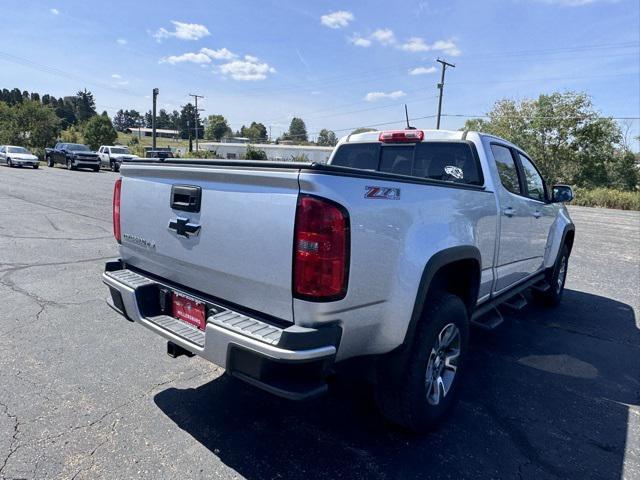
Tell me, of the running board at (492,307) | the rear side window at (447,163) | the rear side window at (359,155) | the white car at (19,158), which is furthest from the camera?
the white car at (19,158)

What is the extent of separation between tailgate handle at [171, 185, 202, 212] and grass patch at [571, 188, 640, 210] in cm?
3277

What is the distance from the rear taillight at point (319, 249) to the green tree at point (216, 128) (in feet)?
450

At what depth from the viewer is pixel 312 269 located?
79.4 inches

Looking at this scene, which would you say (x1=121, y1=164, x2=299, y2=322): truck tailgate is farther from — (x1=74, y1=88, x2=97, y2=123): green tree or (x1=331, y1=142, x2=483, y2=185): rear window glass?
(x1=74, y1=88, x2=97, y2=123): green tree

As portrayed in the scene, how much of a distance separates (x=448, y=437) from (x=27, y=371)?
3.16m

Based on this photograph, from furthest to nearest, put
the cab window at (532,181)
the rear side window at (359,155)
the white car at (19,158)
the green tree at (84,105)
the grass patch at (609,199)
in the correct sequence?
the green tree at (84,105)
the white car at (19,158)
the grass patch at (609,199)
the cab window at (532,181)
the rear side window at (359,155)

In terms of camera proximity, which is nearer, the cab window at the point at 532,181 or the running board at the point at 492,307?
the running board at the point at 492,307

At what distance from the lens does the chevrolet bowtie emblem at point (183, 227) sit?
2.49 m

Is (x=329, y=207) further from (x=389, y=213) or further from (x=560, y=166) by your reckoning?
(x=560, y=166)

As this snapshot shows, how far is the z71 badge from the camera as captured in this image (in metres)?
2.16

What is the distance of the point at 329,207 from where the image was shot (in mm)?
2000

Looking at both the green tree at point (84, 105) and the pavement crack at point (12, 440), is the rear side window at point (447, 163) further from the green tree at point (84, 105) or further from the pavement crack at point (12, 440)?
the green tree at point (84, 105)

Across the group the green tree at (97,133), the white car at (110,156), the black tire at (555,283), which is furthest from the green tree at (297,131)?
the black tire at (555,283)

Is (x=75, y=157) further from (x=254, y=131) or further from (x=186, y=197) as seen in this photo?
(x=254, y=131)
